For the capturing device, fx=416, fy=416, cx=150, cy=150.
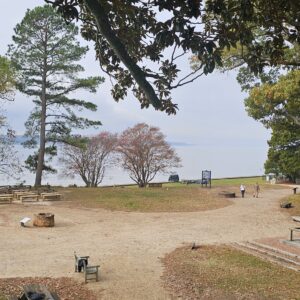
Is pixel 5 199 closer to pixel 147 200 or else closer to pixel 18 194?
pixel 18 194

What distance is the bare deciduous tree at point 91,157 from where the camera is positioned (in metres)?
40.6

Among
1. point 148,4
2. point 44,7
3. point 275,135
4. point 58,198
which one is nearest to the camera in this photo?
point 148,4

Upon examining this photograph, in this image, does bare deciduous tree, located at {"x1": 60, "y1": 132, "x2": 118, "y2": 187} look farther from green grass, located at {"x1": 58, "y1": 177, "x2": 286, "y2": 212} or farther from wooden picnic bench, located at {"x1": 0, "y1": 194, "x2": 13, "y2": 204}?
wooden picnic bench, located at {"x1": 0, "y1": 194, "x2": 13, "y2": 204}

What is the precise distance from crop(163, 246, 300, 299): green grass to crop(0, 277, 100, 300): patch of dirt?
2.26 meters

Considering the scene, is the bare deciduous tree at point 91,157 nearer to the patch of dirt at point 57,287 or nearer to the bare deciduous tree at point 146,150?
the bare deciduous tree at point 146,150

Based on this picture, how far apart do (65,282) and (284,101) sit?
1700 cm

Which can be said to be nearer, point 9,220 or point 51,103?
point 9,220

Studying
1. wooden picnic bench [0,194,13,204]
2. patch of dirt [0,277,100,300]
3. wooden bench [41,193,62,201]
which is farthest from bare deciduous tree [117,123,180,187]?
patch of dirt [0,277,100,300]

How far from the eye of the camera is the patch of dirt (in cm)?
1023

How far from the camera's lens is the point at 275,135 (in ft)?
146

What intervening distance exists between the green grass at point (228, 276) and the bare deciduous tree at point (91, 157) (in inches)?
1050

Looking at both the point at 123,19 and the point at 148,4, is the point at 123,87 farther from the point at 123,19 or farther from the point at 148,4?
the point at 148,4

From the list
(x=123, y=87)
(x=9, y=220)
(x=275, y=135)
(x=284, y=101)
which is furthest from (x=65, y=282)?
(x=275, y=135)

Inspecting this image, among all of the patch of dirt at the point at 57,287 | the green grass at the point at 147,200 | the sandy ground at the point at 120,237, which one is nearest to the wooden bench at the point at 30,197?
the sandy ground at the point at 120,237
